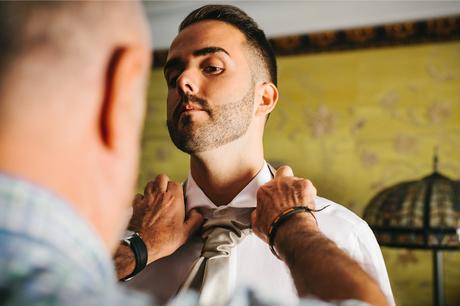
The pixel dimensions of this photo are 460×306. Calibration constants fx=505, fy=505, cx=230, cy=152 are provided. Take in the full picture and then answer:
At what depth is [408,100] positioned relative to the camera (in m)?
2.21

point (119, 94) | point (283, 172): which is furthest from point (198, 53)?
point (119, 94)

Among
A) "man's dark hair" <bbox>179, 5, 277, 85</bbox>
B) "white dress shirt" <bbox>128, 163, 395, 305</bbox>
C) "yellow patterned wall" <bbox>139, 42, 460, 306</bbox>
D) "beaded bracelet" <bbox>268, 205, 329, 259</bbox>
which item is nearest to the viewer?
"beaded bracelet" <bbox>268, 205, 329, 259</bbox>

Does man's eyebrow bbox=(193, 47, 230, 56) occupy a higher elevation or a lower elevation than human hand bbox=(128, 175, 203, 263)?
higher

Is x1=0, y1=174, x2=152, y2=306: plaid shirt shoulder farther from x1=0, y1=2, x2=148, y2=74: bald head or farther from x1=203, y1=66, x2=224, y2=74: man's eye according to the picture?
x1=203, y1=66, x2=224, y2=74: man's eye

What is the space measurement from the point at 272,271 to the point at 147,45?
49 centimetres

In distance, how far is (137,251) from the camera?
2.48ft

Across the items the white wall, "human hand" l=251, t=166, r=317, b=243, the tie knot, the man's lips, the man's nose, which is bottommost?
the white wall

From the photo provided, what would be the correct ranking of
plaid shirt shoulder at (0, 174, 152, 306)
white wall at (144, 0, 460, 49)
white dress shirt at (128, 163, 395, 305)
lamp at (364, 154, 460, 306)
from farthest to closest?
white wall at (144, 0, 460, 49) < lamp at (364, 154, 460, 306) < white dress shirt at (128, 163, 395, 305) < plaid shirt shoulder at (0, 174, 152, 306)

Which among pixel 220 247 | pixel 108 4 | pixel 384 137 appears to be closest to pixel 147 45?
pixel 108 4

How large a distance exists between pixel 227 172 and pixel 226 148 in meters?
0.04

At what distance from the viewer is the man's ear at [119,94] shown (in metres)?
0.32

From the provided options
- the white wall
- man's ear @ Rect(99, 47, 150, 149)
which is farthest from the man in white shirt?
the white wall

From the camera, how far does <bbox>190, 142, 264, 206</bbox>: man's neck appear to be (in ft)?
2.72

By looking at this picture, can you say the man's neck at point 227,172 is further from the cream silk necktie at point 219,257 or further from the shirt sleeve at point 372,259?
the shirt sleeve at point 372,259
